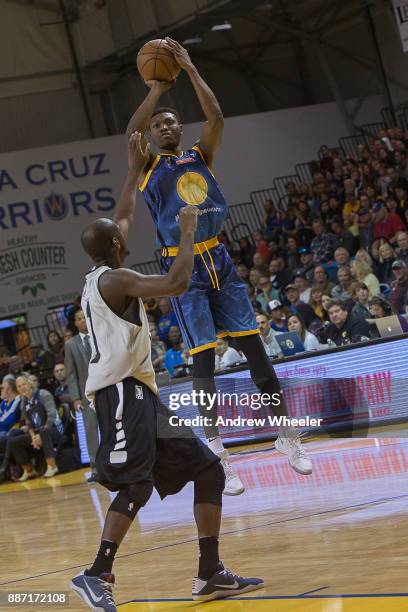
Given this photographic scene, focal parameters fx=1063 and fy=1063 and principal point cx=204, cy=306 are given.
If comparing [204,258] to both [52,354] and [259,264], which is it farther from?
[52,354]

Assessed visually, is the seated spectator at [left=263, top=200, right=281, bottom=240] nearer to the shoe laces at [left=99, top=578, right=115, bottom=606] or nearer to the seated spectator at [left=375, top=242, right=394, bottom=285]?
the seated spectator at [left=375, top=242, right=394, bottom=285]

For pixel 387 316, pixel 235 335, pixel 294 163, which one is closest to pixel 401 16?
pixel 294 163

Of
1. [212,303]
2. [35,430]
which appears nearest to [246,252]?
[35,430]

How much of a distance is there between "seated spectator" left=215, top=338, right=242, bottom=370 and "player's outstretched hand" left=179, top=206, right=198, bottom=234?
775 centimetres

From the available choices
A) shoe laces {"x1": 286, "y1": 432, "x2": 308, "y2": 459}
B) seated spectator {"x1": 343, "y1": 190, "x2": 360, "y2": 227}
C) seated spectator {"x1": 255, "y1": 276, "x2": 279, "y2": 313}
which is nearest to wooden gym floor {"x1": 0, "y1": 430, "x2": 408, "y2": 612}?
shoe laces {"x1": 286, "y1": 432, "x2": 308, "y2": 459}

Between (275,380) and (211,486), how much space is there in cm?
153

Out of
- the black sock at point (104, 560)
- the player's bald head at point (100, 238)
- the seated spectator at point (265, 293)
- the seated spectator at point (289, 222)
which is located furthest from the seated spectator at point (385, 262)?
the black sock at point (104, 560)

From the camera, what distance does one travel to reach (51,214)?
23.2m

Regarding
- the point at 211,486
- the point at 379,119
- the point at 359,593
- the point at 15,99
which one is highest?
the point at 15,99

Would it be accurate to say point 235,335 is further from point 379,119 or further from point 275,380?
point 379,119

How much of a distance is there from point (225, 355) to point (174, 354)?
90.4 inches

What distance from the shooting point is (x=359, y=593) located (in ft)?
14.6

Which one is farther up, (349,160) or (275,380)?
(349,160)

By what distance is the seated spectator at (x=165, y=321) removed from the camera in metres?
17.1
